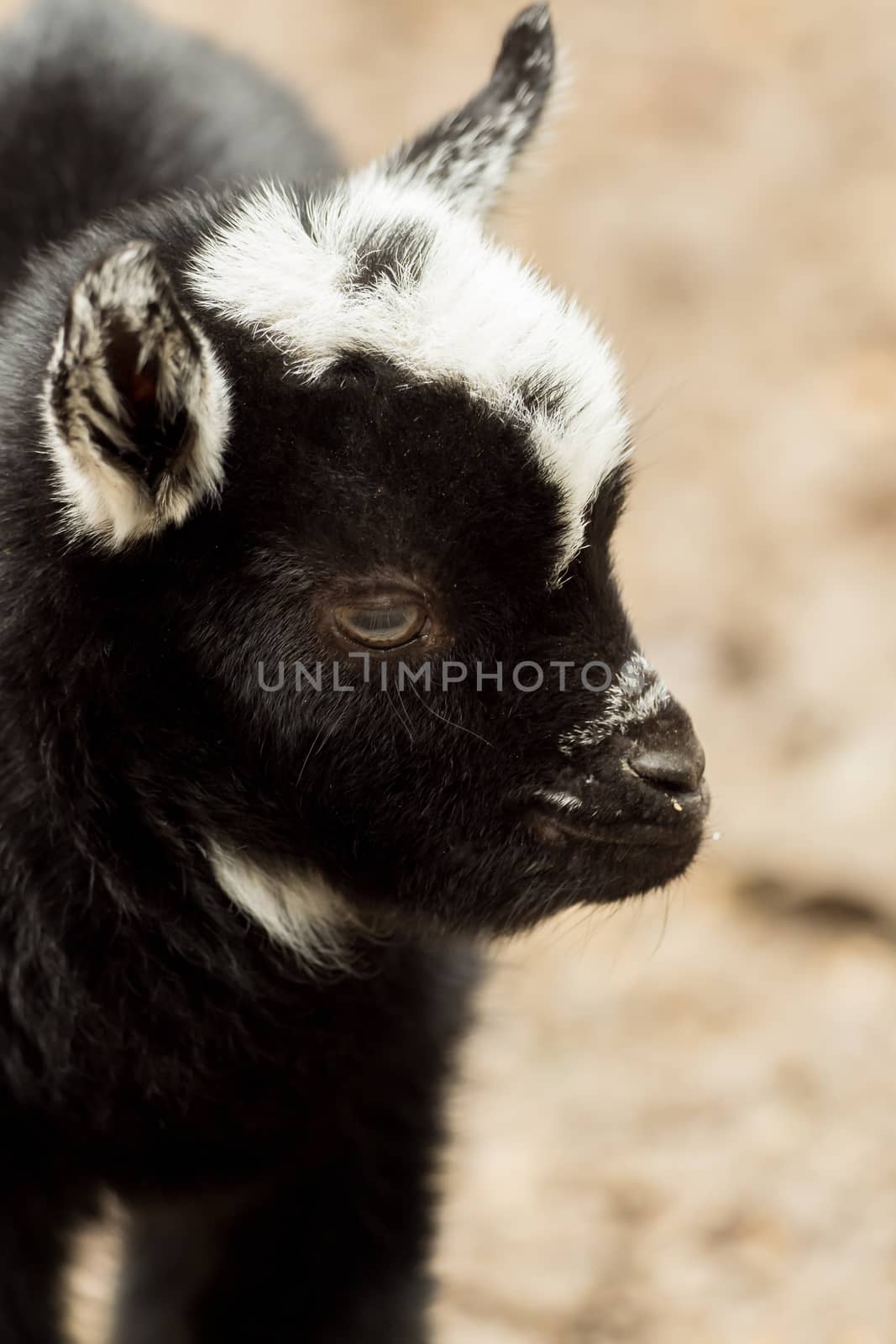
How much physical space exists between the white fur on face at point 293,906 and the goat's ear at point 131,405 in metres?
0.58

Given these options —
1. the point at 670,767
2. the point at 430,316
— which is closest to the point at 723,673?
the point at 670,767

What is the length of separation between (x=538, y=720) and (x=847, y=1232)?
1784mm

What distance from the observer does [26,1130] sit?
116 inches

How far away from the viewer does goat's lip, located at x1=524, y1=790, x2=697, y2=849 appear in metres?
2.70

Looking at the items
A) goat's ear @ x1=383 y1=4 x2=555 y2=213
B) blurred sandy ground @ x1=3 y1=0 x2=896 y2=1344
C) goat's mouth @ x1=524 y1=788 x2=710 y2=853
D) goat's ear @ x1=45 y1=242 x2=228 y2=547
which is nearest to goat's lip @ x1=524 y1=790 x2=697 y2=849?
goat's mouth @ x1=524 y1=788 x2=710 y2=853

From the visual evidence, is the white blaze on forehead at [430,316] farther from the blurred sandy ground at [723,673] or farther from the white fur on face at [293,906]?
the blurred sandy ground at [723,673]

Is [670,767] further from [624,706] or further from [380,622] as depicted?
[380,622]

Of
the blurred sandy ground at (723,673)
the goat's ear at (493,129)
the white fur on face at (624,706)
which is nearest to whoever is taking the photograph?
the white fur on face at (624,706)

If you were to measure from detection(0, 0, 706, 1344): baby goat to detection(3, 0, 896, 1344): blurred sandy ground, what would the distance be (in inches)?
21.2

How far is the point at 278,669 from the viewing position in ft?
8.52

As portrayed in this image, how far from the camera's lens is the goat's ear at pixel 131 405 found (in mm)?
2244

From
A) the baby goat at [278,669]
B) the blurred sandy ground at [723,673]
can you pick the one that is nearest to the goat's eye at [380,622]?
the baby goat at [278,669]

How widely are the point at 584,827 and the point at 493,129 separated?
4.36ft

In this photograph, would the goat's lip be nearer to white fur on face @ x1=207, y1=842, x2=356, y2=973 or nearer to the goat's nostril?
the goat's nostril
